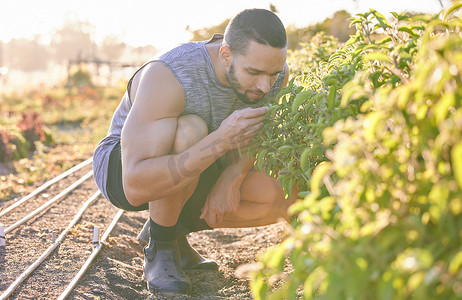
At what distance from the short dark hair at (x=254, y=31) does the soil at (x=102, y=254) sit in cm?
135

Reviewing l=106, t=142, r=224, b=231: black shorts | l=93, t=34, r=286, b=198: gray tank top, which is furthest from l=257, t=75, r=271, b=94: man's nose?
l=106, t=142, r=224, b=231: black shorts

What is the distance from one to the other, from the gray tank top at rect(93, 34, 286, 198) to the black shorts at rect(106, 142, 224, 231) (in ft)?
0.17

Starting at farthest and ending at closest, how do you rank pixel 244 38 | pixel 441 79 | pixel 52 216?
pixel 52 216 < pixel 244 38 < pixel 441 79

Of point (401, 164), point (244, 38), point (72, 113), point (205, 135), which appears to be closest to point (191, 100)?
point (205, 135)

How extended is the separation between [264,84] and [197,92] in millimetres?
451

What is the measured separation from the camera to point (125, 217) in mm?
4848

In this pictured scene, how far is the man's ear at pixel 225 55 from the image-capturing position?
319cm

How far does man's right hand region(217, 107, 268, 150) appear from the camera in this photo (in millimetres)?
2832

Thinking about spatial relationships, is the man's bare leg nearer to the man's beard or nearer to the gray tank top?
the gray tank top

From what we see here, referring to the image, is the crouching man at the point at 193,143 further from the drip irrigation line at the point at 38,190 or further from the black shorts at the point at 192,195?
the drip irrigation line at the point at 38,190

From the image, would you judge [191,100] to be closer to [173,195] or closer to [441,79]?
[173,195]

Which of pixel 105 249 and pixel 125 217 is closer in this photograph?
pixel 105 249

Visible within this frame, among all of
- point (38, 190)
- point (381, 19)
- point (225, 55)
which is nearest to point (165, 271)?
point (225, 55)

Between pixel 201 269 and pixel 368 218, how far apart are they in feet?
7.81
